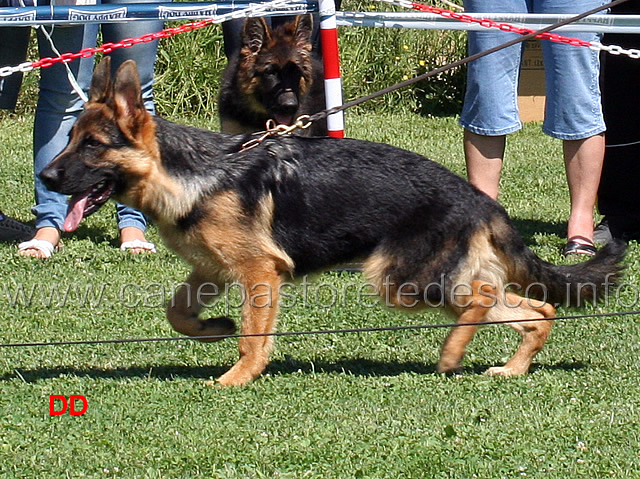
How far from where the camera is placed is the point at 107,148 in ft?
13.1

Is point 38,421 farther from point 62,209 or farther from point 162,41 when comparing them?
point 162,41

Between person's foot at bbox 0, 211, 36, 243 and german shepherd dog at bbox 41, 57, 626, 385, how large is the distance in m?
Answer: 2.66

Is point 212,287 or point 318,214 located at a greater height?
point 318,214

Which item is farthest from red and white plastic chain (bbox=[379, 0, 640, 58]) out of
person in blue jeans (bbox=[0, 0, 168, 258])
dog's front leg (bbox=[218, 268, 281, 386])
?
dog's front leg (bbox=[218, 268, 281, 386])

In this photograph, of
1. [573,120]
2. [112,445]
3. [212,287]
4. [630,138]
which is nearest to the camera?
[112,445]

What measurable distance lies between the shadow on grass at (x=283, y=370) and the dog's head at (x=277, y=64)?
268 cm

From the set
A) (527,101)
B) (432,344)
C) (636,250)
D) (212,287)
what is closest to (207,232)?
(212,287)

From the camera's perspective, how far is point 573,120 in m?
6.15

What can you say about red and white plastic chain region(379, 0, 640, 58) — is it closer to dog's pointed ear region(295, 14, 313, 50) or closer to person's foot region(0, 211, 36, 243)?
dog's pointed ear region(295, 14, 313, 50)

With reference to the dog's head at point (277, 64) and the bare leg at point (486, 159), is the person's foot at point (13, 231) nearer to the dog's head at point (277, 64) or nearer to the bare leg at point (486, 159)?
the dog's head at point (277, 64)

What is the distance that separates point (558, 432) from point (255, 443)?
3.54 ft

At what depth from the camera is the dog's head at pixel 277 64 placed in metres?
6.80

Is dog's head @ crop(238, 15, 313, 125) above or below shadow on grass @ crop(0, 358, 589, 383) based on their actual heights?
above

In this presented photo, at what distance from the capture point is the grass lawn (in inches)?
132
